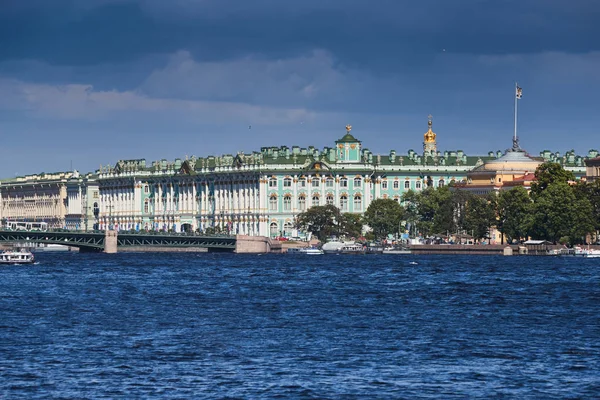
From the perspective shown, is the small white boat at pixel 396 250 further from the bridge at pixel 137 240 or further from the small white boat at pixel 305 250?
the bridge at pixel 137 240

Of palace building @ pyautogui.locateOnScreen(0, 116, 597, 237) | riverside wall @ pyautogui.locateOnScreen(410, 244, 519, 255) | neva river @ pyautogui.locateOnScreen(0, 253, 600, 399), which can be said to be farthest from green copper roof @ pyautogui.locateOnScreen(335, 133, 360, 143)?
neva river @ pyautogui.locateOnScreen(0, 253, 600, 399)

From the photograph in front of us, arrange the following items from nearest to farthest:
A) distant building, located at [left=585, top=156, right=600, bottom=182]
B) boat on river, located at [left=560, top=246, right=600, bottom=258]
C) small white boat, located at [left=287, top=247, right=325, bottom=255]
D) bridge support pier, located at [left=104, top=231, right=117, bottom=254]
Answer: boat on river, located at [left=560, top=246, right=600, bottom=258] → distant building, located at [left=585, top=156, right=600, bottom=182] → small white boat, located at [left=287, top=247, right=325, bottom=255] → bridge support pier, located at [left=104, top=231, right=117, bottom=254]

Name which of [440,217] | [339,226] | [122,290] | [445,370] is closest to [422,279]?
[122,290]

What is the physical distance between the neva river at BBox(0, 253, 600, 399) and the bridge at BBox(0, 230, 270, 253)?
4918 centimetres

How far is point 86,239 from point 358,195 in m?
37.2

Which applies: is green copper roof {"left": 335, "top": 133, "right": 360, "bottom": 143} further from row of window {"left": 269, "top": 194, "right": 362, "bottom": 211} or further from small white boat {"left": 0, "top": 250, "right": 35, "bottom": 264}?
small white boat {"left": 0, "top": 250, "right": 35, "bottom": 264}

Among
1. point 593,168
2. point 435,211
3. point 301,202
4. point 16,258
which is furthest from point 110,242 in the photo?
point 593,168

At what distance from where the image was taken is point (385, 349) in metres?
44.4

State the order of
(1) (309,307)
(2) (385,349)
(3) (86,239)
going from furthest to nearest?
(3) (86,239), (1) (309,307), (2) (385,349)

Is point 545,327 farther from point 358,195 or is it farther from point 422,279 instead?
point 358,195

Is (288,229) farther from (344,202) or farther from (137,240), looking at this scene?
(137,240)

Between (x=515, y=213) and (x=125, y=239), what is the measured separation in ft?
Answer: 110

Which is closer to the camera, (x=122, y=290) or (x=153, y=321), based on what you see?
(x=153, y=321)

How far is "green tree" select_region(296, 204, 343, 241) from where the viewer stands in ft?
518
